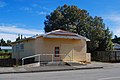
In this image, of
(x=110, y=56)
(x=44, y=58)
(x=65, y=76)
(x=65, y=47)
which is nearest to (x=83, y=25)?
(x=110, y=56)

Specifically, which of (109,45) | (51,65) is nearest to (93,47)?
(109,45)

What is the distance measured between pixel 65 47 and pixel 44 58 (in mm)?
3469

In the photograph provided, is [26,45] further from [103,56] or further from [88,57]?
[103,56]

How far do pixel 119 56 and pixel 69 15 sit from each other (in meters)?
15.8

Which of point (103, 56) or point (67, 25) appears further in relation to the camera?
point (67, 25)

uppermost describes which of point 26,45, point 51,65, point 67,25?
point 67,25

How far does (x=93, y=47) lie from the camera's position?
46094 millimetres

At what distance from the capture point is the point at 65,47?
3131 cm

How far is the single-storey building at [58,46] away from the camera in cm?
2970

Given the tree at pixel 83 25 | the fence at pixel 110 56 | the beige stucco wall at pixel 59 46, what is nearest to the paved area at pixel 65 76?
the beige stucco wall at pixel 59 46

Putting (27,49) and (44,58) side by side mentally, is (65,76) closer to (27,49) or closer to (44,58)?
(44,58)

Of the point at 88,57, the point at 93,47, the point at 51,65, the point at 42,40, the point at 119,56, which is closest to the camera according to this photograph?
the point at 51,65

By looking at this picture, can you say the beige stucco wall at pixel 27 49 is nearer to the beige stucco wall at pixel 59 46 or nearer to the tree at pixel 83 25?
the beige stucco wall at pixel 59 46

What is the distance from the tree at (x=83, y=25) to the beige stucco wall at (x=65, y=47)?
46.1ft
